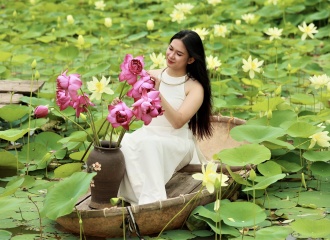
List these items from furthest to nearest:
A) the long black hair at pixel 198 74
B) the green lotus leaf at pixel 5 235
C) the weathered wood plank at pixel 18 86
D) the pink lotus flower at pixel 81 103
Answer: the weathered wood plank at pixel 18 86 < the long black hair at pixel 198 74 < the pink lotus flower at pixel 81 103 < the green lotus leaf at pixel 5 235

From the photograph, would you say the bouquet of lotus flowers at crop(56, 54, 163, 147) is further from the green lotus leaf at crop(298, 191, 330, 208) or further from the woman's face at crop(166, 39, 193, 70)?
the green lotus leaf at crop(298, 191, 330, 208)

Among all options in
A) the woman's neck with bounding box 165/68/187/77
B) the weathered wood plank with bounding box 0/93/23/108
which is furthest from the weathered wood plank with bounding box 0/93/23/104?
the woman's neck with bounding box 165/68/187/77

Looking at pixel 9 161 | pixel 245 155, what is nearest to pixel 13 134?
pixel 9 161

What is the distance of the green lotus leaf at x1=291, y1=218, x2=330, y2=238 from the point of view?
299cm

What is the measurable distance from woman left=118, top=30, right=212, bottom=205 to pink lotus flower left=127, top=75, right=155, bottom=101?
0.20 meters

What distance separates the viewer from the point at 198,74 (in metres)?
3.68

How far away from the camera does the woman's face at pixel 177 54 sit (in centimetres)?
360

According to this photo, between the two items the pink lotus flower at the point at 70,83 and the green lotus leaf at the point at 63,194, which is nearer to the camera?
the green lotus leaf at the point at 63,194

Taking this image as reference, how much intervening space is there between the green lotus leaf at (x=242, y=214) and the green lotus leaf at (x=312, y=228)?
13 centimetres

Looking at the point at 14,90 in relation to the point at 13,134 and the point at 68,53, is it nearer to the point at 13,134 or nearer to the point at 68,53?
the point at 68,53

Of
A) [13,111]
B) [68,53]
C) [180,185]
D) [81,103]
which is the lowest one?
[180,185]

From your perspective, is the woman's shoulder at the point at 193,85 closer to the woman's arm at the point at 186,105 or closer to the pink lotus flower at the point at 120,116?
the woman's arm at the point at 186,105

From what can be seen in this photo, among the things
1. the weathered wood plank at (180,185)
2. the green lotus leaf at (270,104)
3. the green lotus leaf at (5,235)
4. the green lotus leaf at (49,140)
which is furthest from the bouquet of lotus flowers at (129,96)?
the green lotus leaf at (270,104)

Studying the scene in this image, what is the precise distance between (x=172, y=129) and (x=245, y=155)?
386 millimetres
